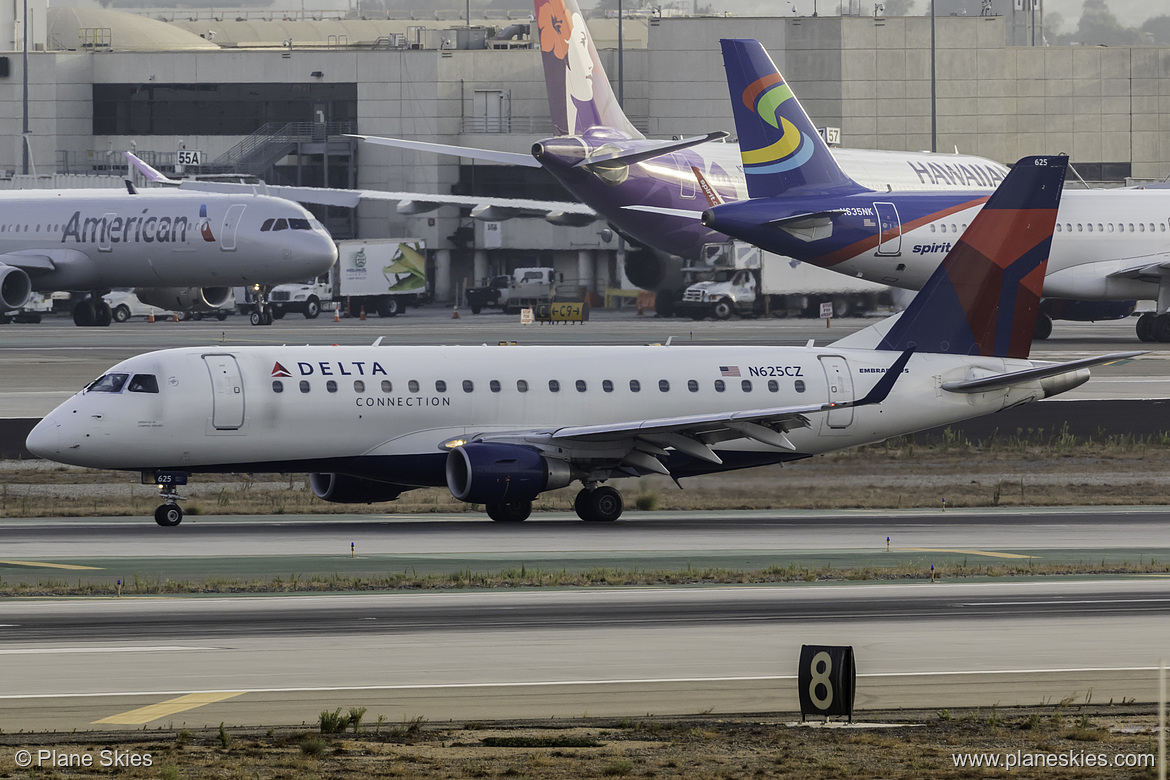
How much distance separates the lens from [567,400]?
35.2 meters

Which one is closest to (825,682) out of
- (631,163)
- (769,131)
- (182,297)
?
(769,131)

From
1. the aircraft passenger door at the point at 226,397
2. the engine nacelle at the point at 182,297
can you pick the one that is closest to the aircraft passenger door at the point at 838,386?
the aircraft passenger door at the point at 226,397

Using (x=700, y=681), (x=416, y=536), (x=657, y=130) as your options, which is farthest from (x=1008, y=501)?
(x=657, y=130)

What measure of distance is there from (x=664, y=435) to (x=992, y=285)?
9249 mm

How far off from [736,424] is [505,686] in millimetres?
16197

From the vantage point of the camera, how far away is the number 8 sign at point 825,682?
1542 centimetres

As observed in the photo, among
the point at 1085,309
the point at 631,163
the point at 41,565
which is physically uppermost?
the point at 631,163

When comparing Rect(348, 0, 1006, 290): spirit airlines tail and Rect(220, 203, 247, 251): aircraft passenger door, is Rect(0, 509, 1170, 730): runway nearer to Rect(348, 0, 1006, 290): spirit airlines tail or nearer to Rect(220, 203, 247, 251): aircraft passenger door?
Rect(220, 203, 247, 251): aircraft passenger door

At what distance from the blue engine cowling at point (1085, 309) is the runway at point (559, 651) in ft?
182

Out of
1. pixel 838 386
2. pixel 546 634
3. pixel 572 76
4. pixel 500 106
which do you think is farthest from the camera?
pixel 500 106

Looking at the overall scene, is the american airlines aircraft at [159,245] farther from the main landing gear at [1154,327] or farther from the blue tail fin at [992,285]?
the blue tail fin at [992,285]

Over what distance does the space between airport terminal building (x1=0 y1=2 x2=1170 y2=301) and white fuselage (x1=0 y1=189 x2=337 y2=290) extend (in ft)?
176

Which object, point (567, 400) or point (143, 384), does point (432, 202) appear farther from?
point (143, 384)

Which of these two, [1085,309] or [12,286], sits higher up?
[12,286]
